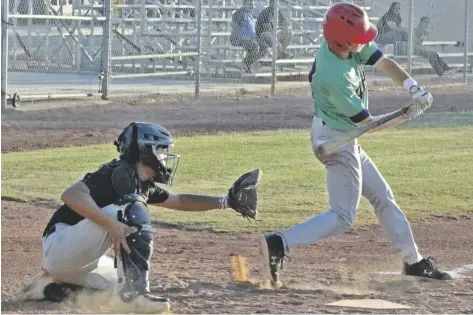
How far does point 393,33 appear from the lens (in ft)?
80.0

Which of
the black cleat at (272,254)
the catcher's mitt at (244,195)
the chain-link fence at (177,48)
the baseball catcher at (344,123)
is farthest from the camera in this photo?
the chain-link fence at (177,48)

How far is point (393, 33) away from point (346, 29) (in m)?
18.3

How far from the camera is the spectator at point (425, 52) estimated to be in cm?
2503

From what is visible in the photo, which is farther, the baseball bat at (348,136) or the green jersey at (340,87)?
the baseball bat at (348,136)

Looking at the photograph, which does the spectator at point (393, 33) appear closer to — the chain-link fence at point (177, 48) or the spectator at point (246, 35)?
the chain-link fence at point (177, 48)

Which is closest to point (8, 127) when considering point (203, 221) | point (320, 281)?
point (203, 221)

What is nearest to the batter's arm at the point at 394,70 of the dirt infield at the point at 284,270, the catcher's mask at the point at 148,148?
the dirt infield at the point at 284,270

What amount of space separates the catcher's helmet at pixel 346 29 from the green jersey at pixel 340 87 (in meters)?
0.10

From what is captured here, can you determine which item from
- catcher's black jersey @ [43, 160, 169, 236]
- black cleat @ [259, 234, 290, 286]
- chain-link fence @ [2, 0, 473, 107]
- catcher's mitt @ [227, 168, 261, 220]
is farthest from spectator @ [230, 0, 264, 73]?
catcher's black jersey @ [43, 160, 169, 236]

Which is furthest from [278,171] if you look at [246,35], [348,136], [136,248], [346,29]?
[246,35]

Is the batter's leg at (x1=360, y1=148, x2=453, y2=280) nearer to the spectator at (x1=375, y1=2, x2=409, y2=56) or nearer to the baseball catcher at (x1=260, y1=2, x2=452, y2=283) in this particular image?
the baseball catcher at (x1=260, y1=2, x2=452, y2=283)

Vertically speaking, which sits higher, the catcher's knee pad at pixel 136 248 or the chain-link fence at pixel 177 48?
the chain-link fence at pixel 177 48

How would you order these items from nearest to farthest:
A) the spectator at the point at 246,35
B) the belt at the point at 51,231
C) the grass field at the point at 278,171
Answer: the belt at the point at 51,231 < the grass field at the point at 278,171 < the spectator at the point at 246,35

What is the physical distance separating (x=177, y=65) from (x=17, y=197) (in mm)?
12788
